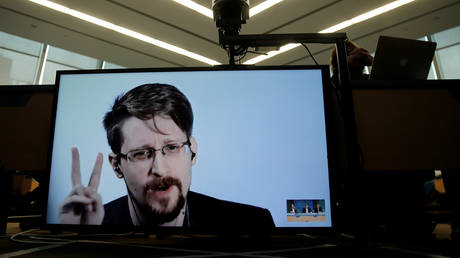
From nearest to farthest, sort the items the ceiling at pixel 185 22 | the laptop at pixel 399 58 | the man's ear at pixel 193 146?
1. the man's ear at pixel 193 146
2. the laptop at pixel 399 58
3. the ceiling at pixel 185 22

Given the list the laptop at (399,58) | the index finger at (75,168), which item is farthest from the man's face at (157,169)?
the laptop at (399,58)

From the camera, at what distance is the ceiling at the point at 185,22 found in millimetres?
3480

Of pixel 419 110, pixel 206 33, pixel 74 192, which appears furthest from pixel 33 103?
pixel 206 33

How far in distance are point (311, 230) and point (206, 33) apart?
392cm

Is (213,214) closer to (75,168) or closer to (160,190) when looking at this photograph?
(160,190)

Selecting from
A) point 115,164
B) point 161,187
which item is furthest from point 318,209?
point 115,164

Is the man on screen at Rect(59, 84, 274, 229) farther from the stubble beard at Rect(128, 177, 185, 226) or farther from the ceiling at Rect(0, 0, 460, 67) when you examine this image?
the ceiling at Rect(0, 0, 460, 67)

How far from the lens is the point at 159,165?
61 centimetres

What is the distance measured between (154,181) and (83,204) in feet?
0.57

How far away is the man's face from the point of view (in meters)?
0.61

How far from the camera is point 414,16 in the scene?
3656mm

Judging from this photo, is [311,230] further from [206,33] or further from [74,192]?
[206,33]

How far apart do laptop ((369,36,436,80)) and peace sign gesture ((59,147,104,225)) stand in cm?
92

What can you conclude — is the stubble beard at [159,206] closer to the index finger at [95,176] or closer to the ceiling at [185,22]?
the index finger at [95,176]
